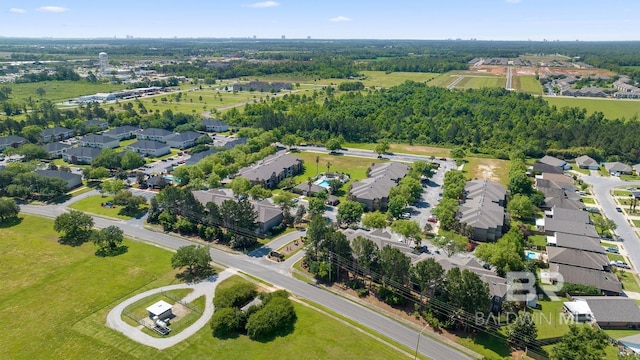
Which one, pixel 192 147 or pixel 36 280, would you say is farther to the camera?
pixel 192 147

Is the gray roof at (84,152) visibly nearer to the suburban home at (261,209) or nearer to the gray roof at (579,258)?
the suburban home at (261,209)

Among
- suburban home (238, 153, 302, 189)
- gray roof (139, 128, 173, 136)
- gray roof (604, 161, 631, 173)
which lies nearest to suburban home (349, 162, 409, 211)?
suburban home (238, 153, 302, 189)

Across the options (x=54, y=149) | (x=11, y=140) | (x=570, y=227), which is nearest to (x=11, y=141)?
(x=11, y=140)

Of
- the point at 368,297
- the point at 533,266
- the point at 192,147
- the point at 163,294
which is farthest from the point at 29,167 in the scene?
the point at 533,266

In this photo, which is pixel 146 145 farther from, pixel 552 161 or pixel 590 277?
pixel 552 161

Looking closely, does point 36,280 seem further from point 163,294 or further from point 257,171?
point 257,171

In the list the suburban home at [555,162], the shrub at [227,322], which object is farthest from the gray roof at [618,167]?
the shrub at [227,322]

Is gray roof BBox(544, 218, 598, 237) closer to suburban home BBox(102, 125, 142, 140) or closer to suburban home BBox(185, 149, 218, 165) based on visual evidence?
suburban home BBox(185, 149, 218, 165)
